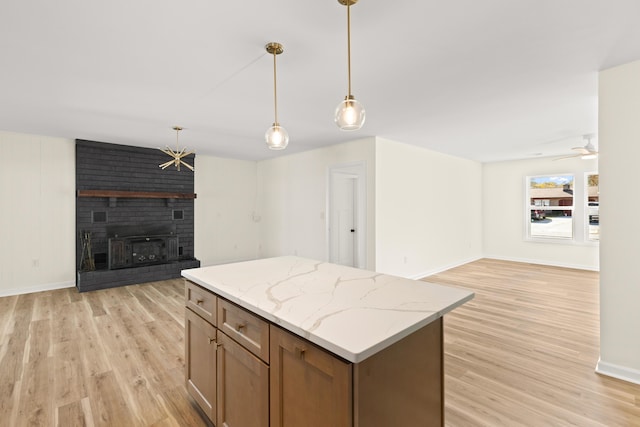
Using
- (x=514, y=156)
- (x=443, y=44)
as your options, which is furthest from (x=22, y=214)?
(x=514, y=156)

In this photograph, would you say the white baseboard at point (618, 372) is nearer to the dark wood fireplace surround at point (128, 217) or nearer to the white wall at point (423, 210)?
the white wall at point (423, 210)

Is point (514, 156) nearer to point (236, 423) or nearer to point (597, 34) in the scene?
point (597, 34)

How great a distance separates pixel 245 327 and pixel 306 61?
6.54 ft

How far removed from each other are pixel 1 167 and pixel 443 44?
6.26 metres

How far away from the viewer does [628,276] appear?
7.99 ft

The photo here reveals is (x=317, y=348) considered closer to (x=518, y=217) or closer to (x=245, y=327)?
(x=245, y=327)

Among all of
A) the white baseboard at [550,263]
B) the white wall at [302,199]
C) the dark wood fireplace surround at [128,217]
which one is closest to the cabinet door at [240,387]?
the white wall at [302,199]

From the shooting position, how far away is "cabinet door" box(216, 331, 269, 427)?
145cm

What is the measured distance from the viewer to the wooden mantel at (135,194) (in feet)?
17.1

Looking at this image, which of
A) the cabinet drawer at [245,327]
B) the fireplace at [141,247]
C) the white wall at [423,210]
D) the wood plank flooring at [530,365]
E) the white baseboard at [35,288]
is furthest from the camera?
the fireplace at [141,247]

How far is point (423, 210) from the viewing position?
5875 millimetres

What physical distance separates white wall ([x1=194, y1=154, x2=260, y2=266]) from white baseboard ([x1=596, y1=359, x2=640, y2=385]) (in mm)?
6424

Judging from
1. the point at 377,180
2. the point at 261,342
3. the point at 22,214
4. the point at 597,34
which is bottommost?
the point at 261,342

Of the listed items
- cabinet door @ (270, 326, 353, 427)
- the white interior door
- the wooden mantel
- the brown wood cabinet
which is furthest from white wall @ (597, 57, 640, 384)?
the wooden mantel
